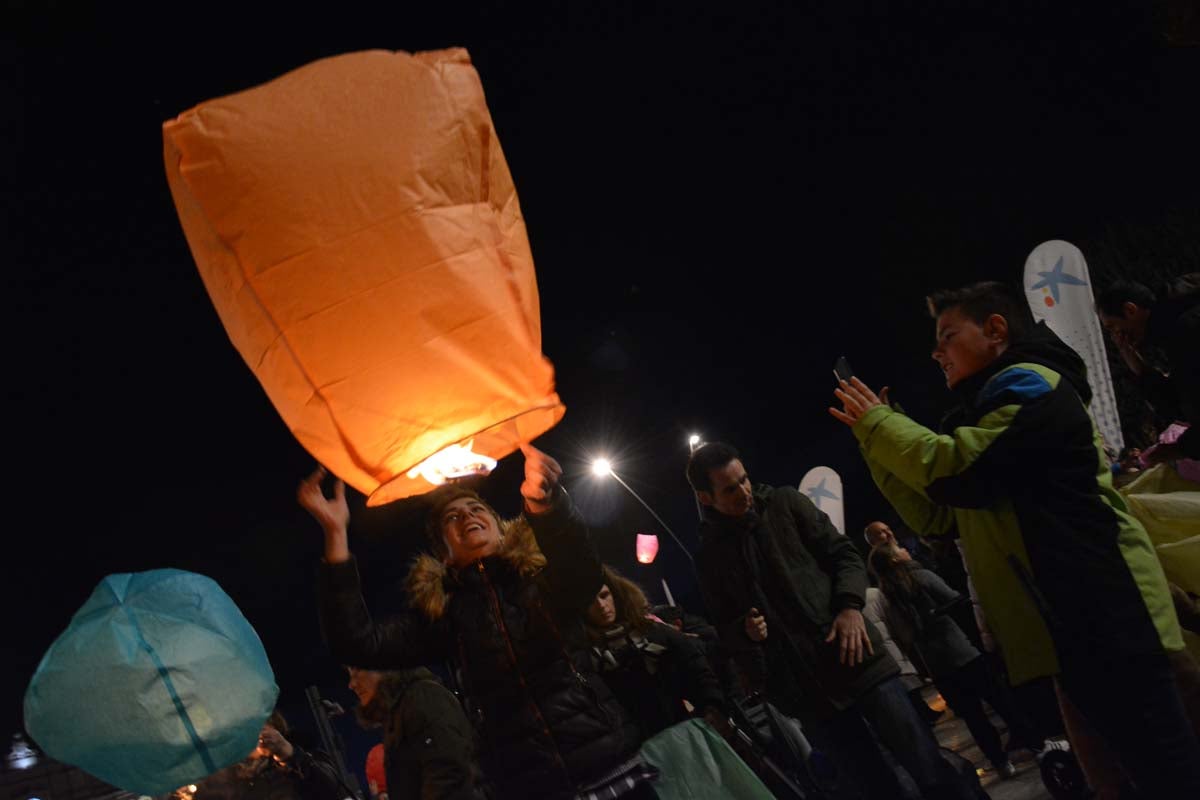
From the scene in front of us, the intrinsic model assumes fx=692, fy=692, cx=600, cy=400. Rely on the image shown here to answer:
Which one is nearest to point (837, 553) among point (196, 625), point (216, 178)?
point (216, 178)

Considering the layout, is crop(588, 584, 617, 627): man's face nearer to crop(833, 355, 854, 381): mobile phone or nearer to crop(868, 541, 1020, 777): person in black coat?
crop(833, 355, 854, 381): mobile phone

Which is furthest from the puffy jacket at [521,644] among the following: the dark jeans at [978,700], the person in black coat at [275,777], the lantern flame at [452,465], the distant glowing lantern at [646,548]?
the distant glowing lantern at [646,548]

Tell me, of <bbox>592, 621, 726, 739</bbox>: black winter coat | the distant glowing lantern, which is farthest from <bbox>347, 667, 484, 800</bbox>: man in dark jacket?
the distant glowing lantern

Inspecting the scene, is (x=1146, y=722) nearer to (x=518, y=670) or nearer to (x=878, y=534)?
(x=518, y=670)

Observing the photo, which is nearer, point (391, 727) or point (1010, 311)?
point (1010, 311)

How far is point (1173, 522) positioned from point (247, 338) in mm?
3909

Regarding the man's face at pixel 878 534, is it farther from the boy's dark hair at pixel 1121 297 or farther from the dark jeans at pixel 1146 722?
the dark jeans at pixel 1146 722

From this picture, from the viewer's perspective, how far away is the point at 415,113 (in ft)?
6.06

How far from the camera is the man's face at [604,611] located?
4.13 meters

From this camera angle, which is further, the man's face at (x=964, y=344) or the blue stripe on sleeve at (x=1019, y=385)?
the man's face at (x=964, y=344)

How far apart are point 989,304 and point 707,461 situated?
5.43 feet

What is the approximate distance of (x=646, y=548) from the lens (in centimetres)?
2302

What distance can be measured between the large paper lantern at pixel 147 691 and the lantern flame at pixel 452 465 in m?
2.54

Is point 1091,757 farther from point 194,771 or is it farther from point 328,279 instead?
point 194,771
